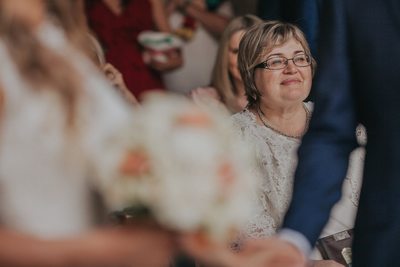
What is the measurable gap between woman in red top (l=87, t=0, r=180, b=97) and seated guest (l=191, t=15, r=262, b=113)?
1.00 feet

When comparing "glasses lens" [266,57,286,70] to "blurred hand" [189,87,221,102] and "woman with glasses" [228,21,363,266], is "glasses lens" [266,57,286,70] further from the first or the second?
"blurred hand" [189,87,221,102]

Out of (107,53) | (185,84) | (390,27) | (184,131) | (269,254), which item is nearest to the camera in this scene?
(184,131)

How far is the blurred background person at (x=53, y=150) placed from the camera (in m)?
0.64

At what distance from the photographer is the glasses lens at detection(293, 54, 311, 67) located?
169cm

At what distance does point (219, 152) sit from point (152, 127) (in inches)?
2.4

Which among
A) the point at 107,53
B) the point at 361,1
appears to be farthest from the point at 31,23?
the point at 107,53

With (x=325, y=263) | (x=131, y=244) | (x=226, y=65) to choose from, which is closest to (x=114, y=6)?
(x=226, y=65)

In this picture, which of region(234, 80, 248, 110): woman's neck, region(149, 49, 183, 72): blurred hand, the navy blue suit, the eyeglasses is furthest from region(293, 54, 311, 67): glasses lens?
region(149, 49, 183, 72): blurred hand

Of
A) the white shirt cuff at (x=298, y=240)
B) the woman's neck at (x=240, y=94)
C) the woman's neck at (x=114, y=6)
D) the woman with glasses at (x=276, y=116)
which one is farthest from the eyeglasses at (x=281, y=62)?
the woman's neck at (x=114, y=6)

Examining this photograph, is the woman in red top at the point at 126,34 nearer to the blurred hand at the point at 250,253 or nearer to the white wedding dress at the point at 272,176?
the white wedding dress at the point at 272,176

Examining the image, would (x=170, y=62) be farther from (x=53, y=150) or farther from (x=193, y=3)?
(x=53, y=150)

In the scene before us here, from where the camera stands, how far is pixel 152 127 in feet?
2.04

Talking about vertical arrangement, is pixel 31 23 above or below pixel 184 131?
above

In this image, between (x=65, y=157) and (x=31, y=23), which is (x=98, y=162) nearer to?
(x=65, y=157)
